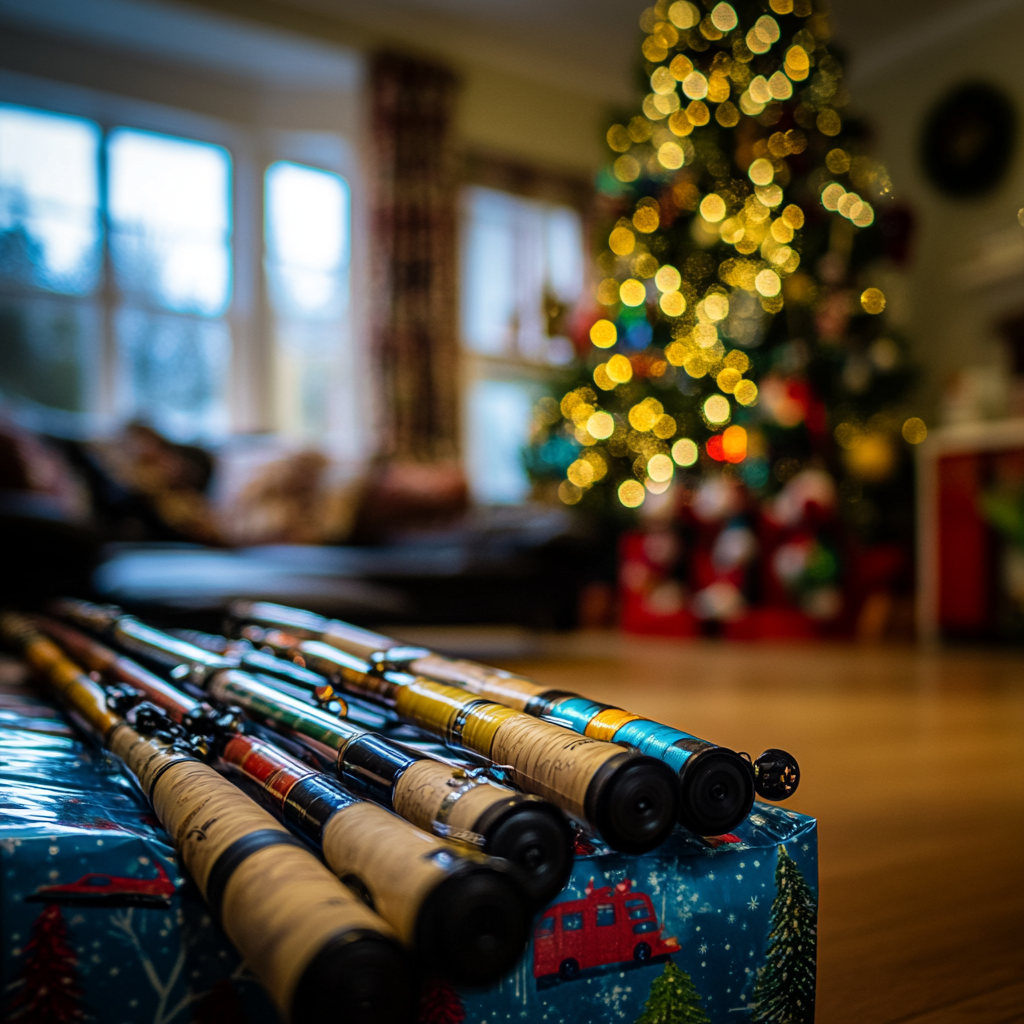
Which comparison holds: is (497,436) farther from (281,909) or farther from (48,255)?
(281,909)

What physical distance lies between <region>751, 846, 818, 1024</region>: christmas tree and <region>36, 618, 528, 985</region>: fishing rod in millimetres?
187

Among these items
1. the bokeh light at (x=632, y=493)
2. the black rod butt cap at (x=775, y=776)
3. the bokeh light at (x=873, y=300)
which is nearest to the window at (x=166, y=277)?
the bokeh light at (x=632, y=493)

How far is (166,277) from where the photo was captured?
14.3 ft

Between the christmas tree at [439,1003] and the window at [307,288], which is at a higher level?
the window at [307,288]

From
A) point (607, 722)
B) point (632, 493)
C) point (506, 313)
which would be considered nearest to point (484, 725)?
point (607, 722)

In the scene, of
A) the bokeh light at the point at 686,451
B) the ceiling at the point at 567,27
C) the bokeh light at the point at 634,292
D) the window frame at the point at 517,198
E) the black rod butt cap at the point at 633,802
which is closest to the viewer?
the black rod butt cap at the point at 633,802

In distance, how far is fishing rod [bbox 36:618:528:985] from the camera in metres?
0.31

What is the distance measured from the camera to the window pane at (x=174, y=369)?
4.31 metres

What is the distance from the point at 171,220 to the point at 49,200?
53 cm

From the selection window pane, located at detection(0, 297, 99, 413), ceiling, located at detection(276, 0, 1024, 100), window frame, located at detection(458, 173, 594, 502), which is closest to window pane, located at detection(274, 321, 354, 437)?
window frame, located at detection(458, 173, 594, 502)

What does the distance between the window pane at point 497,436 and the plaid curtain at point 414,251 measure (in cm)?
53

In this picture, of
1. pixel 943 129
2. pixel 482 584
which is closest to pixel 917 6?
pixel 943 129

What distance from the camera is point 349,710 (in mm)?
625

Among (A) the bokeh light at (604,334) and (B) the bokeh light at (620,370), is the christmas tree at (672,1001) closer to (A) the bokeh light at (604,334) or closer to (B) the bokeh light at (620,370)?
(B) the bokeh light at (620,370)
